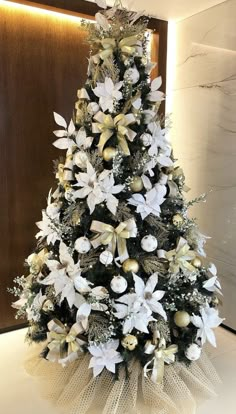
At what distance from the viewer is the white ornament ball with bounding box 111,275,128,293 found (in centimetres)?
121

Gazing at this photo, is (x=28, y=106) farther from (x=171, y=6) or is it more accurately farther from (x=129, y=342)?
(x=129, y=342)

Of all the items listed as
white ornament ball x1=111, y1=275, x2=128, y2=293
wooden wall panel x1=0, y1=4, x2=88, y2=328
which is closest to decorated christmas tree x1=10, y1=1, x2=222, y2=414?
white ornament ball x1=111, y1=275, x2=128, y2=293

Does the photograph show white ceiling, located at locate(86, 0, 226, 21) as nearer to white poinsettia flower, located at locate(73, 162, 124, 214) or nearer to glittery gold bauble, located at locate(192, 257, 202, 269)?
white poinsettia flower, located at locate(73, 162, 124, 214)

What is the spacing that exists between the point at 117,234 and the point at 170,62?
1.47 m

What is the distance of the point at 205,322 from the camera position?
1.34m

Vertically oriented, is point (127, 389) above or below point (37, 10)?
below

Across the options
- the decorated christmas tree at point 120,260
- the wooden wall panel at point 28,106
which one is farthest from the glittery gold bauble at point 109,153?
the wooden wall panel at point 28,106

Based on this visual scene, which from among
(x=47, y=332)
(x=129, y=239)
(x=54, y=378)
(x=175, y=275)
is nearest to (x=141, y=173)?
(x=129, y=239)

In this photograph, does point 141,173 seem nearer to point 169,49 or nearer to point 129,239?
point 129,239

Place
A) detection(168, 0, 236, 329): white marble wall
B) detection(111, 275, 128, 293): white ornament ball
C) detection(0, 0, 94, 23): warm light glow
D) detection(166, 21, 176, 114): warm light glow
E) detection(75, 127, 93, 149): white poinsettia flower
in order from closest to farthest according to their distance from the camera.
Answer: detection(111, 275, 128, 293): white ornament ball, detection(75, 127, 93, 149): white poinsettia flower, detection(0, 0, 94, 23): warm light glow, detection(168, 0, 236, 329): white marble wall, detection(166, 21, 176, 114): warm light glow

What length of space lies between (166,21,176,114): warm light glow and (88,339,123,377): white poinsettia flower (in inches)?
62.8

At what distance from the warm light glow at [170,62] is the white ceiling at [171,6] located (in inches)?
3.9

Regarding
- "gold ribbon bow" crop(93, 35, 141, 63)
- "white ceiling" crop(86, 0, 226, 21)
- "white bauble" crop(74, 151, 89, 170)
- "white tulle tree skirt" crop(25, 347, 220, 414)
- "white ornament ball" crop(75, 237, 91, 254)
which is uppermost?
"white ceiling" crop(86, 0, 226, 21)

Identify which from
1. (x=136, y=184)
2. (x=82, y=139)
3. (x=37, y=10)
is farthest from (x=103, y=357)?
(x=37, y=10)
